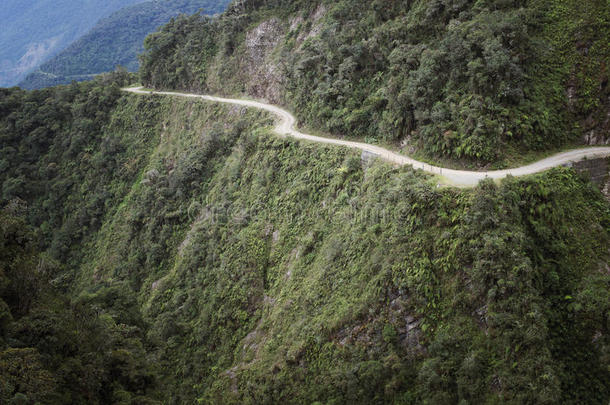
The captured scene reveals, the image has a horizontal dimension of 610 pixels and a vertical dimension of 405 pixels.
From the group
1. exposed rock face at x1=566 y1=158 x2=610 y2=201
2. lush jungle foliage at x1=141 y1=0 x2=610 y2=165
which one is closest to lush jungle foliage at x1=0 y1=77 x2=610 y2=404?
exposed rock face at x1=566 y1=158 x2=610 y2=201

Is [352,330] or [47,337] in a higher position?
[47,337]

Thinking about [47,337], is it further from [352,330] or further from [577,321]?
[577,321]

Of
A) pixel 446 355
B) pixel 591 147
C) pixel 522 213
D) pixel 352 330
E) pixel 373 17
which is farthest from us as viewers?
pixel 373 17

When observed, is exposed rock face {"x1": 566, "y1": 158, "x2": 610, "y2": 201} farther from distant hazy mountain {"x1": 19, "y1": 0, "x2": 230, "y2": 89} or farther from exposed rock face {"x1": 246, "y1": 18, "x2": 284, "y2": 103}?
distant hazy mountain {"x1": 19, "y1": 0, "x2": 230, "y2": 89}

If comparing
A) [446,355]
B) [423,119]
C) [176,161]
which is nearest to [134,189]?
[176,161]

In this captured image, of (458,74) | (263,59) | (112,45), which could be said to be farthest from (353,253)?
(112,45)

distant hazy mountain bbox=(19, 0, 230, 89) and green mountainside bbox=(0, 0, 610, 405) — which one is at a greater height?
distant hazy mountain bbox=(19, 0, 230, 89)

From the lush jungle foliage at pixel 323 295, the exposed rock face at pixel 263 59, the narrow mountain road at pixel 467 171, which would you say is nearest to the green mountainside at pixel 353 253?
the lush jungle foliage at pixel 323 295
